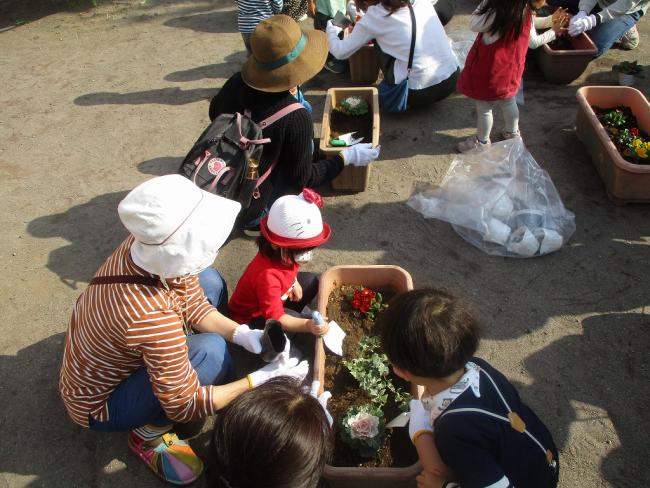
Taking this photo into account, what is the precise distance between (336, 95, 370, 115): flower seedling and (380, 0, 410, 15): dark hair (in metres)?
0.68

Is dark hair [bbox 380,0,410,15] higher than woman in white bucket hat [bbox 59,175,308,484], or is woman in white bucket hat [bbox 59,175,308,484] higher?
dark hair [bbox 380,0,410,15]

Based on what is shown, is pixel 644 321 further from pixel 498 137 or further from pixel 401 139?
pixel 401 139

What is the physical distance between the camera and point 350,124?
155 inches

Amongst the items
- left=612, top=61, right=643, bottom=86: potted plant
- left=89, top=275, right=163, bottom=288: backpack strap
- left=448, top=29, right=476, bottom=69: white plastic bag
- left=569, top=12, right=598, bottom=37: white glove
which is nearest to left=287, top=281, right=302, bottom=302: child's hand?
left=89, top=275, right=163, bottom=288: backpack strap

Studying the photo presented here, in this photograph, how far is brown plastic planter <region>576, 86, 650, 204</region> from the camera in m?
3.17

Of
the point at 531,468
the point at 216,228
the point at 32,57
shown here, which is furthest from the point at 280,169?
the point at 32,57

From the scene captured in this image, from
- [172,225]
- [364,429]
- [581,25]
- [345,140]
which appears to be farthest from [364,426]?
[581,25]

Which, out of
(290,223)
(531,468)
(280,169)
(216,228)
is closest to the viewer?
(531,468)

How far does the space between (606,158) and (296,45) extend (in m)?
2.20

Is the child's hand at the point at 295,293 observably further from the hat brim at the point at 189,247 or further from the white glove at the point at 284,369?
the hat brim at the point at 189,247

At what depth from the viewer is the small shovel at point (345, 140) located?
3560 mm

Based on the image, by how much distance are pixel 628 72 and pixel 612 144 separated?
1578mm

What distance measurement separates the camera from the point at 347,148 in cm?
338

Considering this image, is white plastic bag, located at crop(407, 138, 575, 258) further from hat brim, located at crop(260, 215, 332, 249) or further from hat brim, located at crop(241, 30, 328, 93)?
hat brim, located at crop(260, 215, 332, 249)
